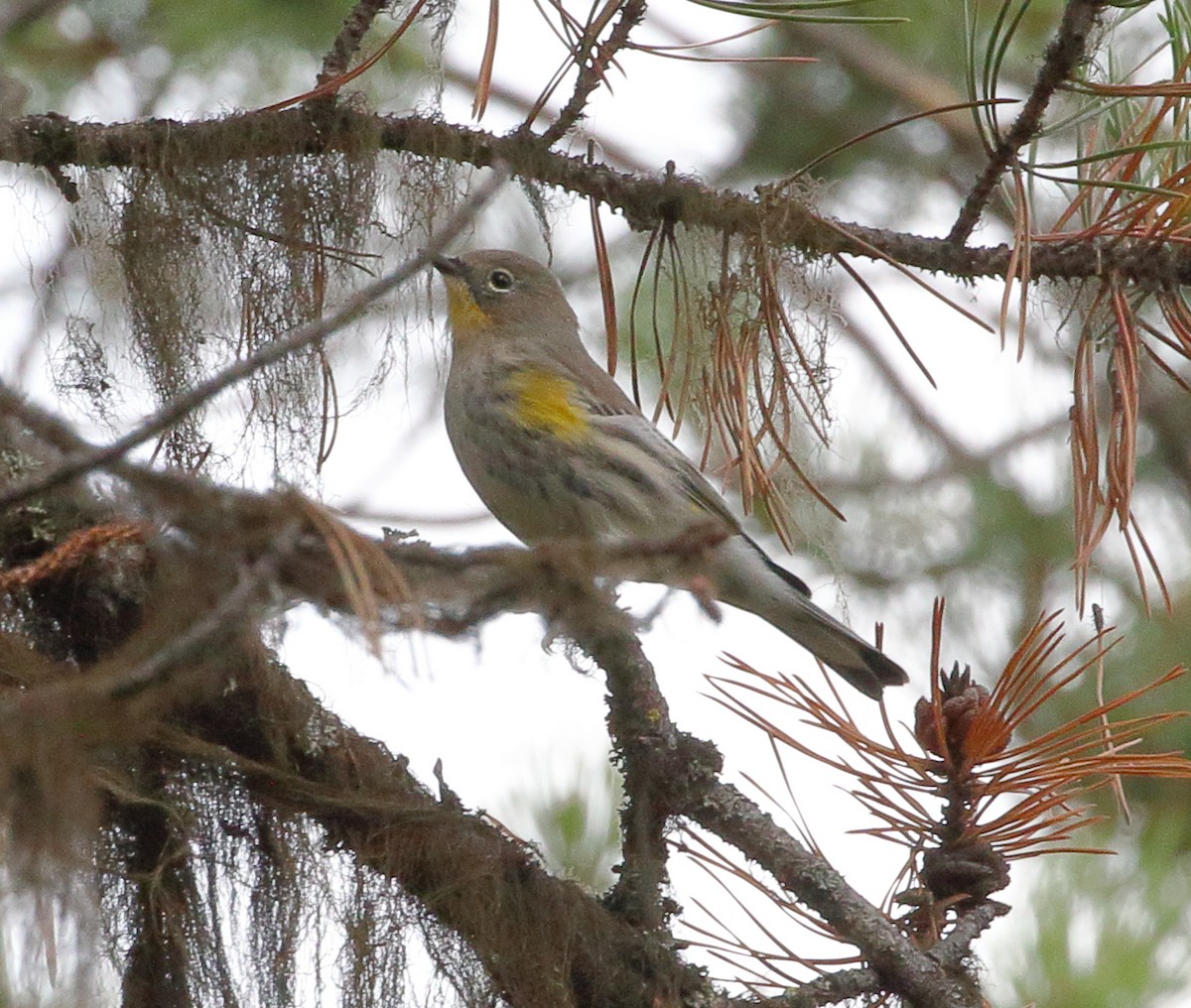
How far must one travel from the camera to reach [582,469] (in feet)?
12.2

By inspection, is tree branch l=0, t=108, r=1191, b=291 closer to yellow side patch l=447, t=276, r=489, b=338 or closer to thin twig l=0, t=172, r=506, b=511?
thin twig l=0, t=172, r=506, b=511

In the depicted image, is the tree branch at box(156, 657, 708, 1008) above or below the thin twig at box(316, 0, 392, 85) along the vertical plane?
below

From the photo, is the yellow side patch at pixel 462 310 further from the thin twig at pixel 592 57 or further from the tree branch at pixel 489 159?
the thin twig at pixel 592 57

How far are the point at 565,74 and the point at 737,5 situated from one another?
1.25 feet

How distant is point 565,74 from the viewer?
265 cm

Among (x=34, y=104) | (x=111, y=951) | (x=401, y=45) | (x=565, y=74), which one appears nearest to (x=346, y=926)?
(x=111, y=951)

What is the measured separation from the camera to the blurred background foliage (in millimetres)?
4523

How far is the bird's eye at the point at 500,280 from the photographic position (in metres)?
4.43

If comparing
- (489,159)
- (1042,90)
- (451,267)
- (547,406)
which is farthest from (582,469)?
(1042,90)

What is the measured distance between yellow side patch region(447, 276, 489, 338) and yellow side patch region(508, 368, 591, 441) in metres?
0.42

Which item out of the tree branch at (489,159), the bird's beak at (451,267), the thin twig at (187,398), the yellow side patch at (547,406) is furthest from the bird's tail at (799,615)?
the thin twig at (187,398)

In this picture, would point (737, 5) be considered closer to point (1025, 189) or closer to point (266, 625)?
point (1025, 189)

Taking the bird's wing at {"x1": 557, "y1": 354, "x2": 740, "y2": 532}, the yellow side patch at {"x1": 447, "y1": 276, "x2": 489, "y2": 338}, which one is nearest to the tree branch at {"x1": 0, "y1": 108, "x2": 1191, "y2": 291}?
the bird's wing at {"x1": 557, "y1": 354, "x2": 740, "y2": 532}

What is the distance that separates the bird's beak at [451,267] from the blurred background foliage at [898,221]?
1.74 ft
